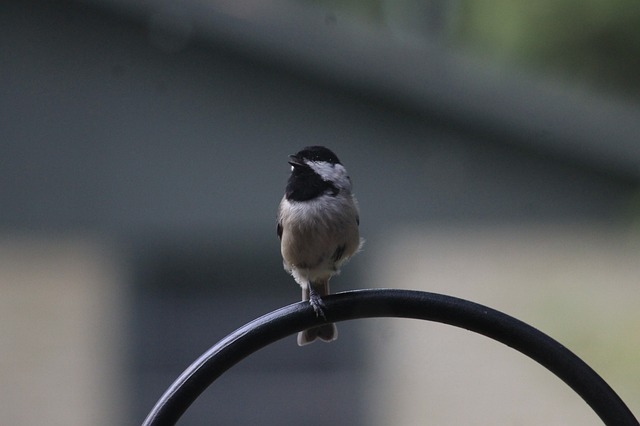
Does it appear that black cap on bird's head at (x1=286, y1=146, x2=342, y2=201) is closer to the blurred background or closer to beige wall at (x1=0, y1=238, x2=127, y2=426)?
the blurred background

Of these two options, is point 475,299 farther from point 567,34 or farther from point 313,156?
point 313,156

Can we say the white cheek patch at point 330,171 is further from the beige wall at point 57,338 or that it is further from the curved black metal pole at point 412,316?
the beige wall at point 57,338

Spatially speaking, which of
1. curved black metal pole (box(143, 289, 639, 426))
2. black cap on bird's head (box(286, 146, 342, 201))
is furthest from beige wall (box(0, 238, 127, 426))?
curved black metal pole (box(143, 289, 639, 426))

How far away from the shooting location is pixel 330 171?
2.64 metres

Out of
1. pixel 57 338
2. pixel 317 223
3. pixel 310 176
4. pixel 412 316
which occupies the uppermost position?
pixel 57 338

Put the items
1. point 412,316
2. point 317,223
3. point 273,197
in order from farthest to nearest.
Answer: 1. point 273,197
2. point 317,223
3. point 412,316

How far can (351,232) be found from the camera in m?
2.55

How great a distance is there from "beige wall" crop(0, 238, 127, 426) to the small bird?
310 cm

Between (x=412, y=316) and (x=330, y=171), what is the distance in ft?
3.05

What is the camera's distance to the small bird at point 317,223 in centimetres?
254

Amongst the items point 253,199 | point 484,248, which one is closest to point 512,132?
point 484,248

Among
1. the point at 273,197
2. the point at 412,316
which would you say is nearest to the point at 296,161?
the point at 412,316

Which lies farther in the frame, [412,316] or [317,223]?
[317,223]

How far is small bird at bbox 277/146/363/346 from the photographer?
254 cm
